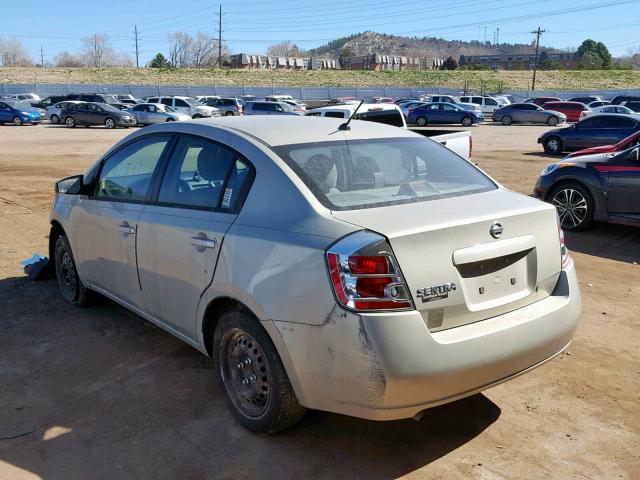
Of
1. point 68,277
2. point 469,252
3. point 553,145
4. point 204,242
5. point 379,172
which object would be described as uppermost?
point 379,172

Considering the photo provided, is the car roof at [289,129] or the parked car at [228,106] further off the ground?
the car roof at [289,129]

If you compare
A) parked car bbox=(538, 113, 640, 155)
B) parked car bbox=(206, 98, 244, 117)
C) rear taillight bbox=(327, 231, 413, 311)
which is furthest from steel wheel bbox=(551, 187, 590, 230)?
parked car bbox=(206, 98, 244, 117)

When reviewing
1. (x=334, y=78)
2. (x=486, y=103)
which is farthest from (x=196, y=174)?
(x=334, y=78)

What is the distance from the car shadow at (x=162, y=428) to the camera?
3.29m

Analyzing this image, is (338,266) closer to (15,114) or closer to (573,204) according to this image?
(573,204)

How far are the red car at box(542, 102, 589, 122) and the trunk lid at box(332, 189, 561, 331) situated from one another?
137ft

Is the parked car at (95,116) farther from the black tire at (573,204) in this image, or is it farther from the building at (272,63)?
the building at (272,63)

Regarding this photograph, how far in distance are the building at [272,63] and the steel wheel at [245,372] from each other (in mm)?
130250

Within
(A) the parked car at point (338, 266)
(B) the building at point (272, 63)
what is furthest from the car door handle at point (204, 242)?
(B) the building at point (272, 63)

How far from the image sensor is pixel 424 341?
9.59 ft

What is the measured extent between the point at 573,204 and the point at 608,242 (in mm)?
776

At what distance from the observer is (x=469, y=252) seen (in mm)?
3123

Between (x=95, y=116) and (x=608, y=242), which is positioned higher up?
(x=95, y=116)

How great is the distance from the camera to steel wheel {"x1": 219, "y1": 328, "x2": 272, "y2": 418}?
345cm
